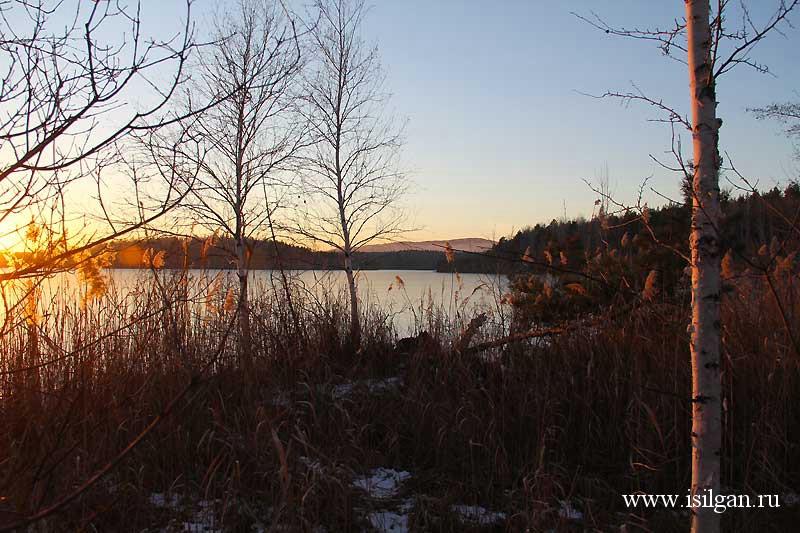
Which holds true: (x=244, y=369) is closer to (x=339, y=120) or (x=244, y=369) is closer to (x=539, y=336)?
(x=539, y=336)

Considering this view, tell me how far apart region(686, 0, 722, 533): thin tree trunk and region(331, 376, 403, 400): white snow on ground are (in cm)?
342

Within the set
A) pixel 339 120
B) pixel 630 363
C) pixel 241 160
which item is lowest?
pixel 630 363

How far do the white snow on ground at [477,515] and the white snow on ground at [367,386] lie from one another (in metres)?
1.86

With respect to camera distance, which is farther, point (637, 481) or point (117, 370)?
point (117, 370)

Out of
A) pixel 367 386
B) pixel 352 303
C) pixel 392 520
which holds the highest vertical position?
pixel 352 303

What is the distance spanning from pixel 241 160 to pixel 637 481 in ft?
21.2

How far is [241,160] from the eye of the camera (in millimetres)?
8289

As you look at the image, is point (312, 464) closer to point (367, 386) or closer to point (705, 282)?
point (367, 386)

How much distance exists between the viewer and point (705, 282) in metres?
2.29

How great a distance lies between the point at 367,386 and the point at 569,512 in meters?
2.42

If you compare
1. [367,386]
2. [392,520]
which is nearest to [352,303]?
[367,386]

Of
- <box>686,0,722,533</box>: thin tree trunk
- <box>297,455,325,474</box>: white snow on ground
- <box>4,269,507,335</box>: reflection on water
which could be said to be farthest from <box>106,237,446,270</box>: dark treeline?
<box>686,0,722,533</box>: thin tree trunk

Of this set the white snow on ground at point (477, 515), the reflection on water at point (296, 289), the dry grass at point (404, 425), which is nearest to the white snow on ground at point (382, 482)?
the dry grass at point (404, 425)

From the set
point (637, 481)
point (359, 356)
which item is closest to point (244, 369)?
point (359, 356)
